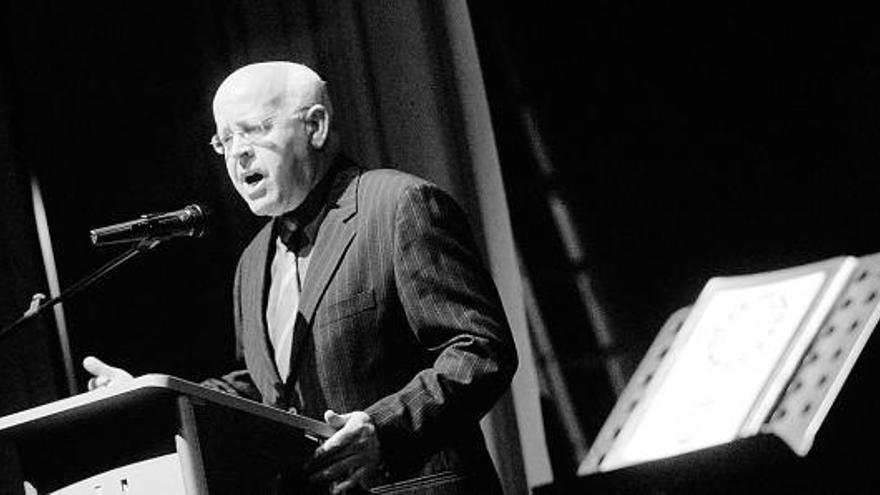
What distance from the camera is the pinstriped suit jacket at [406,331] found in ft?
8.50

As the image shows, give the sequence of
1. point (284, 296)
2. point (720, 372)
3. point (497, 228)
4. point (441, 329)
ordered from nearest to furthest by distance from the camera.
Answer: point (441, 329) < point (284, 296) < point (720, 372) < point (497, 228)

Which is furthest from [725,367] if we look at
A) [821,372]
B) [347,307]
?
[347,307]

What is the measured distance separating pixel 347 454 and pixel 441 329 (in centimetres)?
36

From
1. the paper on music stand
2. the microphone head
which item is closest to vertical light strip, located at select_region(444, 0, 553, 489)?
the paper on music stand

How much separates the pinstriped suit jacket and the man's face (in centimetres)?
14

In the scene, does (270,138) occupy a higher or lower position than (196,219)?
higher

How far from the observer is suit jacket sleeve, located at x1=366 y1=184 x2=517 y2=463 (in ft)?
8.21

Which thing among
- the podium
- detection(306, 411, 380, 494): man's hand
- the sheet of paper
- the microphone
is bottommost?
the sheet of paper

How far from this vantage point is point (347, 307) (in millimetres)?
2668

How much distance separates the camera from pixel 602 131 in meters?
4.08

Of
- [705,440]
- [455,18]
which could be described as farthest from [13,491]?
[705,440]

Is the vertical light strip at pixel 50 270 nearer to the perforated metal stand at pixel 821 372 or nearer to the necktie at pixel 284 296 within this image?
the necktie at pixel 284 296

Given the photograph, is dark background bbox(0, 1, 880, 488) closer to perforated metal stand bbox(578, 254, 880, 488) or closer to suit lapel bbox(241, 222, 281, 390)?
perforated metal stand bbox(578, 254, 880, 488)

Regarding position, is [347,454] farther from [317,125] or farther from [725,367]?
[725,367]
